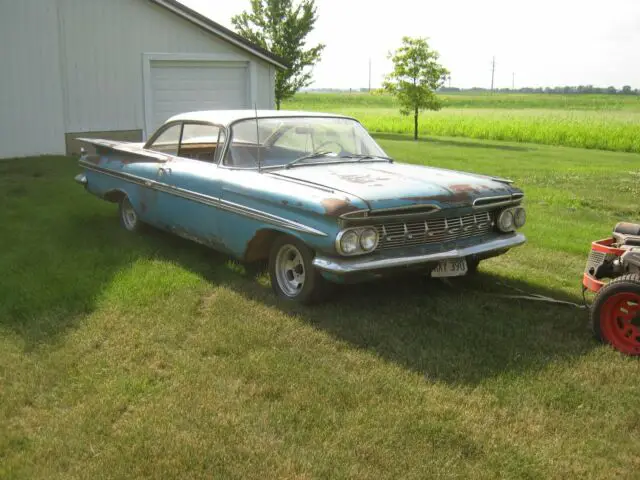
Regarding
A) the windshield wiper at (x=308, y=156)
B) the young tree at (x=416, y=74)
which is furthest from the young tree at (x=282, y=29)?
the windshield wiper at (x=308, y=156)

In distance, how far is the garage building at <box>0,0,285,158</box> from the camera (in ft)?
43.4

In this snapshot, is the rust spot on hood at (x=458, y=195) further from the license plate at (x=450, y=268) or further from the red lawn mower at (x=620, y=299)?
the red lawn mower at (x=620, y=299)

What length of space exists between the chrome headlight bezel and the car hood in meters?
0.18

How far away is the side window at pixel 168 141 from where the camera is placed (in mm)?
6656

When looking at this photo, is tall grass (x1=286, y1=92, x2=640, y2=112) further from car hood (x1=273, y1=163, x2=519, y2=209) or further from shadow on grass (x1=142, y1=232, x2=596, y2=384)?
shadow on grass (x1=142, y1=232, x2=596, y2=384)

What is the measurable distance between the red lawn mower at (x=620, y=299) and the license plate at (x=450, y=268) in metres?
0.87

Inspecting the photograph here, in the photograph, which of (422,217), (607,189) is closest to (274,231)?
(422,217)

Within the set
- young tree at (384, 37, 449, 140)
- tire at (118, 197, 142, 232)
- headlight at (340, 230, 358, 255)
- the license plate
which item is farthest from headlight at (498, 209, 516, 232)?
young tree at (384, 37, 449, 140)

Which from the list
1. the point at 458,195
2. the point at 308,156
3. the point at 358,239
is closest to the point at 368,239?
the point at 358,239

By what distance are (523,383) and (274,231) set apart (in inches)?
86.6

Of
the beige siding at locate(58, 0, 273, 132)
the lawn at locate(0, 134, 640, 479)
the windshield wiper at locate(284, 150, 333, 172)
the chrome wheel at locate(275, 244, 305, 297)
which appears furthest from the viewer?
the beige siding at locate(58, 0, 273, 132)

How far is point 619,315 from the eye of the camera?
4.35m

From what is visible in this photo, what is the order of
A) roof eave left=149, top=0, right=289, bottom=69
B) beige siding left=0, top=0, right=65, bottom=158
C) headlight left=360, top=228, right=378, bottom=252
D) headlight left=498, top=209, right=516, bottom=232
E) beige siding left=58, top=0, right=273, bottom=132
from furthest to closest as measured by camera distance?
roof eave left=149, top=0, right=289, bottom=69, beige siding left=58, top=0, right=273, bottom=132, beige siding left=0, top=0, right=65, bottom=158, headlight left=498, top=209, right=516, bottom=232, headlight left=360, top=228, right=378, bottom=252

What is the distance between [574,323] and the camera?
189 inches
